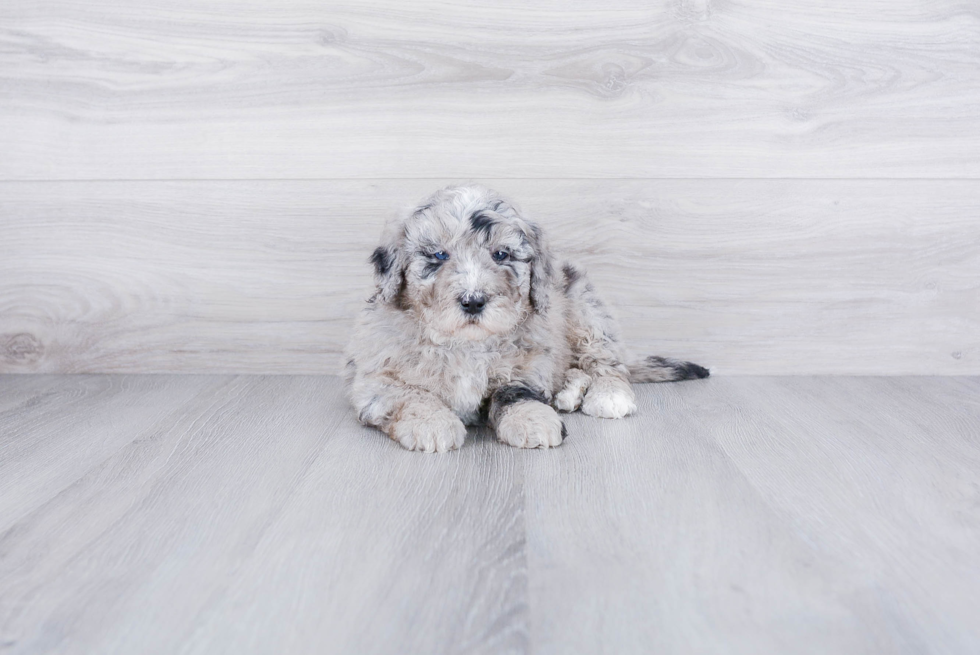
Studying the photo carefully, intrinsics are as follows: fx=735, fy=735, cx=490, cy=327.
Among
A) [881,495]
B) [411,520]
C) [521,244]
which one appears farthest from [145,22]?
[881,495]

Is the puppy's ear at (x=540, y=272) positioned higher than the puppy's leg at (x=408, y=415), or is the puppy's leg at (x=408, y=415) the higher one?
the puppy's ear at (x=540, y=272)

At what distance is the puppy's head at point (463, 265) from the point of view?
6.17 feet

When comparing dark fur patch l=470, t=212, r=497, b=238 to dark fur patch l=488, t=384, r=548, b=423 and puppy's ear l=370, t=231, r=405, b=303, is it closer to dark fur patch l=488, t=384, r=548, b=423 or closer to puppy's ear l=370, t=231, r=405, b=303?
puppy's ear l=370, t=231, r=405, b=303

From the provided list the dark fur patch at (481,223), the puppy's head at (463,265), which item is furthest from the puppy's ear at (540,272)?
the dark fur patch at (481,223)

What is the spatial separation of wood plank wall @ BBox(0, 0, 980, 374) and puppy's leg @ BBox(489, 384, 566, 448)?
769 millimetres

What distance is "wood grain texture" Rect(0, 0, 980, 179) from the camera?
8.22 feet

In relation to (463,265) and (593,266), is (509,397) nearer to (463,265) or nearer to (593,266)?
(463,265)

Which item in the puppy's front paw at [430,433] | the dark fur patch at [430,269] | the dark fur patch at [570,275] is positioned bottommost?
the puppy's front paw at [430,433]

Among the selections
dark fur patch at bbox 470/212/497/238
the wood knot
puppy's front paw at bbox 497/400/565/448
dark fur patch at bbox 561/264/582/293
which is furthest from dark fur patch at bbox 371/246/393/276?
the wood knot

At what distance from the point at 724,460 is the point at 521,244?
763 mm

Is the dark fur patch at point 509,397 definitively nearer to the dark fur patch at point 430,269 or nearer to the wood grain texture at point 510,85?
the dark fur patch at point 430,269

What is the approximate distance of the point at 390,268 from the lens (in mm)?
2020

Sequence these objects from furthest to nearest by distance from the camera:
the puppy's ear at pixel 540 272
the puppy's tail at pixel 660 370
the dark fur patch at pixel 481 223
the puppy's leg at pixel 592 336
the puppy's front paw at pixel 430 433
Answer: the puppy's tail at pixel 660 370 → the puppy's leg at pixel 592 336 → the puppy's ear at pixel 540 272 → the dark fur patch at pixel 481 223 → the puppy's front paw at pixel 430 433

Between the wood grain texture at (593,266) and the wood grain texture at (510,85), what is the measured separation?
0.10 meters
